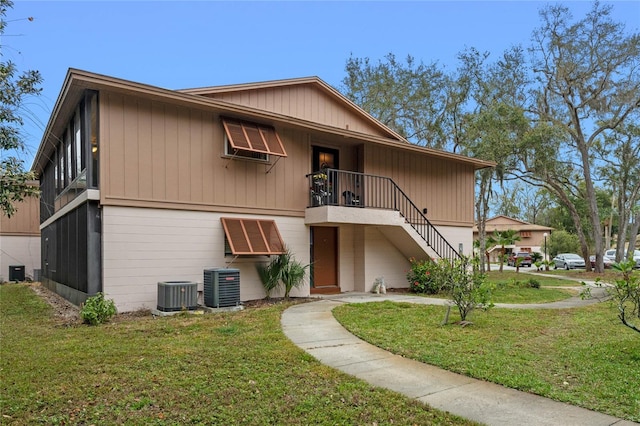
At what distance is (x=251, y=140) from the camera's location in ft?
34.4

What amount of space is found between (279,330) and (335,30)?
10131 millimetres

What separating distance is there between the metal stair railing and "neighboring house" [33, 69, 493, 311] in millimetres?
48

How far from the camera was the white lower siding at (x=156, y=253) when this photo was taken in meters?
8.81

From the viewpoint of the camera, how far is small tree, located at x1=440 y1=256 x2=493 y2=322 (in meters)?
7.40

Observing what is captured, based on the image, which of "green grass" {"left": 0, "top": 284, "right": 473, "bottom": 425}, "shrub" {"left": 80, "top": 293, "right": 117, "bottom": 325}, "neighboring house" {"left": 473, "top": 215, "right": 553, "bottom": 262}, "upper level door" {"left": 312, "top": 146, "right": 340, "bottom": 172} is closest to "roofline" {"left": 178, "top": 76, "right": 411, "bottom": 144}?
"upper level door" {"left": 312, "top": 146, "right": 340, "bottom": 172}

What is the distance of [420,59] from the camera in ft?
82.9

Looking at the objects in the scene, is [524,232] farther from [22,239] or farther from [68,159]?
[68,159]

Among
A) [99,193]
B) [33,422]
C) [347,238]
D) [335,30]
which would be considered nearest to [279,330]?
[33,422]

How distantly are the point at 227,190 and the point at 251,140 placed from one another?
1338mm

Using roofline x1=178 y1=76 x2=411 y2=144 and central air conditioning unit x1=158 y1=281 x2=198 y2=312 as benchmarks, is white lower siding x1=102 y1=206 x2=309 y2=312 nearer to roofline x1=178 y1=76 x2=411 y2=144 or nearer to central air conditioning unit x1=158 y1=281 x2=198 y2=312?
central air conditioning unit x1=158 y1=281 x2=198 y2=312

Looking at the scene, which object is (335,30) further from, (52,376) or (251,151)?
(52,376)

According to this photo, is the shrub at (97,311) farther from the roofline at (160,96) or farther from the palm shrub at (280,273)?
the palm shrub at (280,273)

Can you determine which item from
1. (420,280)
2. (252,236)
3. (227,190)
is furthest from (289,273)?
(420,280)

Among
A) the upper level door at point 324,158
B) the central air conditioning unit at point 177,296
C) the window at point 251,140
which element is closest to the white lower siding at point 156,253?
the central air conditioning unit at point 177,296
